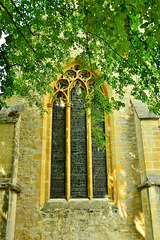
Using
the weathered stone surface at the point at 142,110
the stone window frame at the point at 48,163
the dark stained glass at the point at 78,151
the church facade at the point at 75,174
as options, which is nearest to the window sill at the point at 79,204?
the church facade at the point at 75,174

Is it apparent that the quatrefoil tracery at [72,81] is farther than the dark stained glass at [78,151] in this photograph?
Yes

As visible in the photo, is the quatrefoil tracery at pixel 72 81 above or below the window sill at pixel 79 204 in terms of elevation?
above

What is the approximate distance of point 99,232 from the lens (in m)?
6.84

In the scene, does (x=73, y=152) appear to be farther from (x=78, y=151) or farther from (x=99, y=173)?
(x=99, y=173)

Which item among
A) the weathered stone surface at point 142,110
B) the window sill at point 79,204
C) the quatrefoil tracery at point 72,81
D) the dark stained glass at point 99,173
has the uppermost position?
the quatrefoil tracery at point 72,81

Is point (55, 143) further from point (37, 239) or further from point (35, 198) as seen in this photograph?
point (37, 239)

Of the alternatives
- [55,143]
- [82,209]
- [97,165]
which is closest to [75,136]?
[55,143]

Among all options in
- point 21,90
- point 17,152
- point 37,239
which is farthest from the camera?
point 17,152

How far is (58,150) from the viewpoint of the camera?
8.02m

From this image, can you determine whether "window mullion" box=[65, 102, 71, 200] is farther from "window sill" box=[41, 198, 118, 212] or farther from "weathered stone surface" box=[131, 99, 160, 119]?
"weathered stone surface" box=[131, 99, 160, 119]

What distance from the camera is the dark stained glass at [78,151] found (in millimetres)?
7621

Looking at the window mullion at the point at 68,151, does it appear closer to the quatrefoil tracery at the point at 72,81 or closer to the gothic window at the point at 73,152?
the gothic window at the point at 73,152

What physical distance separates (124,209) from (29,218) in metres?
2.85

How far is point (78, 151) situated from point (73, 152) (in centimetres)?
17
